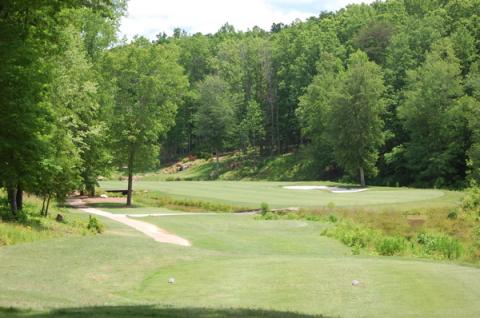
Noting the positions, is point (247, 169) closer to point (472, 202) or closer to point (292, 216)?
point (292, 216)

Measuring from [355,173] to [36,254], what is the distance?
57.4 meters

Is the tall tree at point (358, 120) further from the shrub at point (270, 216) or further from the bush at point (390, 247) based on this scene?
the bush at point (390, 247)

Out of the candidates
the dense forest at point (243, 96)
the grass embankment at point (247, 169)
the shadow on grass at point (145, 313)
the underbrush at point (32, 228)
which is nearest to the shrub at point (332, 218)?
the underbrush at point (32, 228)

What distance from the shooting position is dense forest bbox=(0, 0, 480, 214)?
23672 mm

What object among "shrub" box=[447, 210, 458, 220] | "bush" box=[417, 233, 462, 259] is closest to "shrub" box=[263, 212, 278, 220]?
"shrub" box=[447, 210, 458, 220]

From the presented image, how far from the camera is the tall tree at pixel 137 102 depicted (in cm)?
4706

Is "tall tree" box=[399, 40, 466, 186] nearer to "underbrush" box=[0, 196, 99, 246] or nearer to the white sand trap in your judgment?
the white sand trap

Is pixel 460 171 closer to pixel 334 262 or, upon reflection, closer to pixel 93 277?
pixel 334 262

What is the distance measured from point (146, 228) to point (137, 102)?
16.8m

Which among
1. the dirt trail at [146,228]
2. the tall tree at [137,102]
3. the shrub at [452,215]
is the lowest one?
the dirt trail at [146,228]

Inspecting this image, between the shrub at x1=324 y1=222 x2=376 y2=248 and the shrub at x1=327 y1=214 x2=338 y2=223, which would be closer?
the shrub at x1=324 y1=222 x2=376 y2=248

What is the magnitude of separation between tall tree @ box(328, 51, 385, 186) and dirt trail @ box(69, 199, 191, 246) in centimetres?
3164

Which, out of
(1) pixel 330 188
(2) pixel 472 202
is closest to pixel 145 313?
(2) pixel 472 202

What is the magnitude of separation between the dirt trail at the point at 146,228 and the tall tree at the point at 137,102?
16.3 feet
